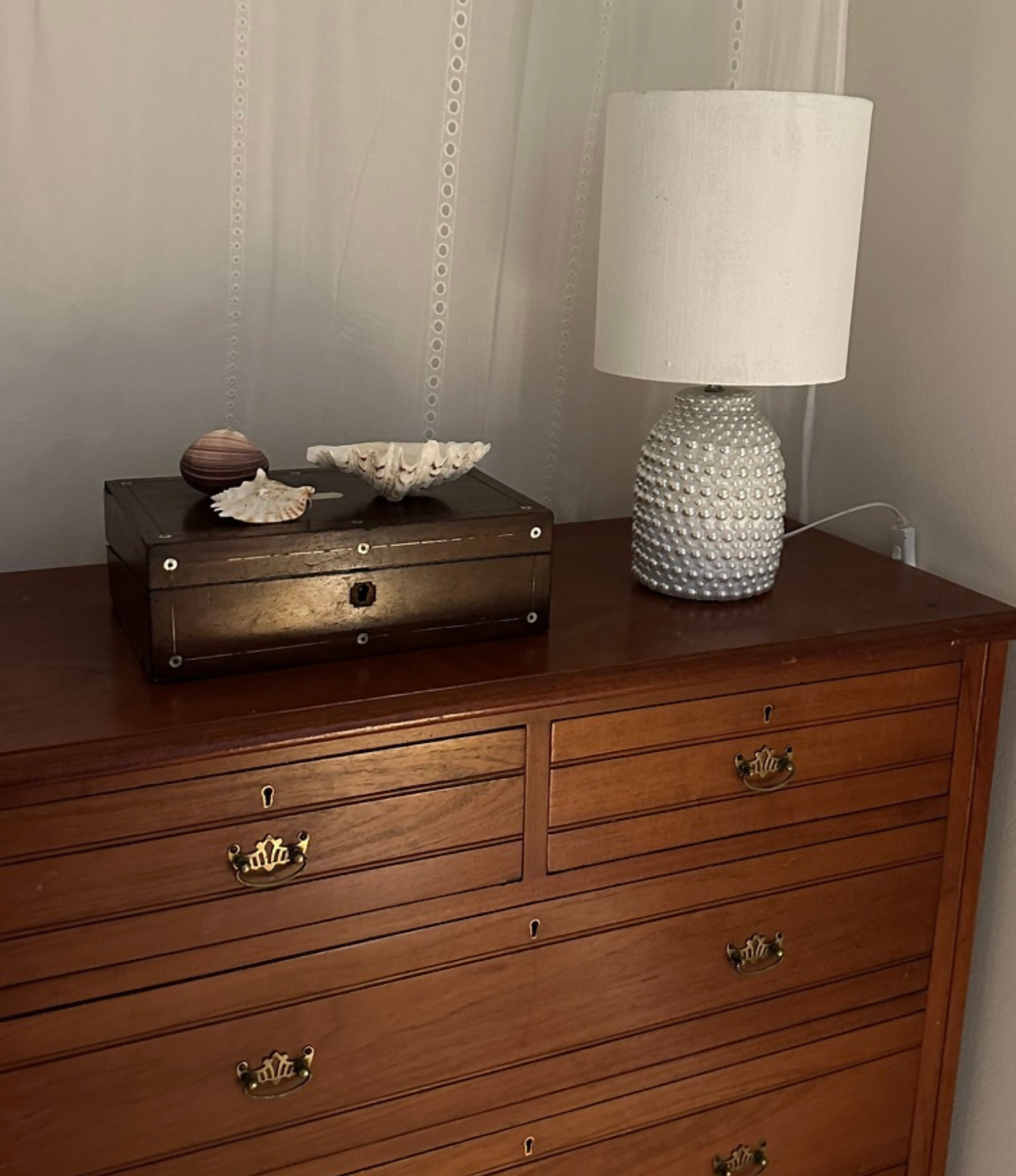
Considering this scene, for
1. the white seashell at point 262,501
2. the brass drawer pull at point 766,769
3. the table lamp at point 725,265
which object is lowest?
the brass drawer pull at point 766,769

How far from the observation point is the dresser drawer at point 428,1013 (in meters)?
1.12

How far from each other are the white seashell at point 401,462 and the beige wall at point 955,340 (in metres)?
0.60

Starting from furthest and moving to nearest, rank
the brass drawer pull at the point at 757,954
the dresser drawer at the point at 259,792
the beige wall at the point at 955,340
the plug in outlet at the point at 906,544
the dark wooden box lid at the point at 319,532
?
the plug in outlet at the point at 906,544 < the beige wall at the point at 955,340 < the brass drawer pull at the point at 757,954 < the dark wooden box lid at the point at 319,532 < the dresser drawer at the point at 259,792

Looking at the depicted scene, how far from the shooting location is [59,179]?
140cm

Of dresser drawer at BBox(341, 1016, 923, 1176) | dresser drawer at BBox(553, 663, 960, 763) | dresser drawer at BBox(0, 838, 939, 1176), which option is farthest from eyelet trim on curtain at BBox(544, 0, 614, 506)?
dresser drawer at BBox(341, 1016, 923, 1176)

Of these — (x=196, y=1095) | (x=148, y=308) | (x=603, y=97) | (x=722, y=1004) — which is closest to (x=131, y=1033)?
(x=196, y=1095)

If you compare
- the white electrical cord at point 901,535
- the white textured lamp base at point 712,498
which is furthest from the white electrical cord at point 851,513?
the white textured lamp base at point 712,498

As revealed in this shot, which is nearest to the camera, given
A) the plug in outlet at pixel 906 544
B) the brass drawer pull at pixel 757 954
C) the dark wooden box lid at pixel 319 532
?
the dark wooden box lid at pixel 319 532

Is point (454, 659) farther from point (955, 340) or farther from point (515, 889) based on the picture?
point (955, 340)

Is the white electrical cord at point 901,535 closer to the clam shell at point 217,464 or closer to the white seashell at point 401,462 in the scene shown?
the white seashell at point 401,462

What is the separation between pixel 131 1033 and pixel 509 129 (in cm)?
106

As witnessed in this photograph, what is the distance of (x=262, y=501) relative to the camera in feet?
3.99

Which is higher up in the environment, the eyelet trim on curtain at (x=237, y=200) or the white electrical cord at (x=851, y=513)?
the eyelet trim on curtain at (x=237, y=200)

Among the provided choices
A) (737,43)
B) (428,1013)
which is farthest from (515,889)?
(737,43)
